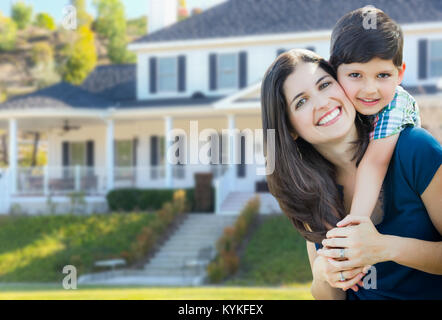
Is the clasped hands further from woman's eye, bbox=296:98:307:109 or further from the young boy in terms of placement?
woman's eye, bbox=296:98:307:109

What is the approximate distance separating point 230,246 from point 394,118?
13540 mm

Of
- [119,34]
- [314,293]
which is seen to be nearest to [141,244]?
[314,293]

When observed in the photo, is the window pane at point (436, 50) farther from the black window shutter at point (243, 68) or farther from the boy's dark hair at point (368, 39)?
the boy's dark hair at point (368, 39)

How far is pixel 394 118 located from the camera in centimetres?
241

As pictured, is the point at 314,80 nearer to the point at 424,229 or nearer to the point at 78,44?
the point at 424,229

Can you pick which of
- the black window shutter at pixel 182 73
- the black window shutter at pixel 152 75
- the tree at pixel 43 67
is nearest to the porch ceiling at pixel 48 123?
the black window shutter at pixel 152 75

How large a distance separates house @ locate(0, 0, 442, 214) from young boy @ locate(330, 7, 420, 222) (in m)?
17.2

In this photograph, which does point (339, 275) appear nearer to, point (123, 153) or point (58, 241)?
point (58, 241)

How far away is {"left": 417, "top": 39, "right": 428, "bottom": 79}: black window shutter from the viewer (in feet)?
70.7

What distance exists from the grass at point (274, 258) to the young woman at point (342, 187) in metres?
11.6

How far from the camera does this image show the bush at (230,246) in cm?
1430

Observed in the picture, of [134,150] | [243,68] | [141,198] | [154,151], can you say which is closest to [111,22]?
[134,150]

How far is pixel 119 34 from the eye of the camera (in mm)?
77125

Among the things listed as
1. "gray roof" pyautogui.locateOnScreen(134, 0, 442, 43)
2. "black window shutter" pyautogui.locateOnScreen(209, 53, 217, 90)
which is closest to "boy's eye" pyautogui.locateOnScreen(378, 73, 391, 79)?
"gray roof" pyautogui.locateOnScreen(134, 0, 442, 43)
